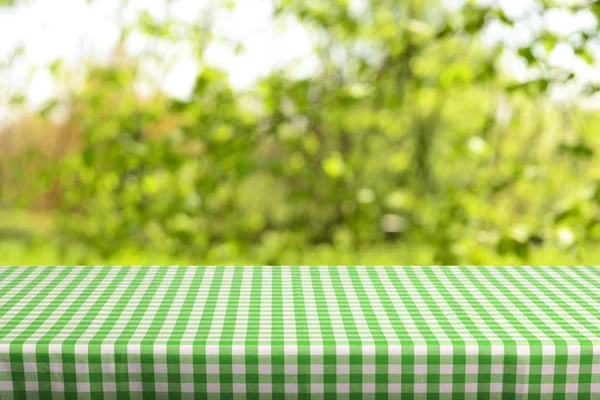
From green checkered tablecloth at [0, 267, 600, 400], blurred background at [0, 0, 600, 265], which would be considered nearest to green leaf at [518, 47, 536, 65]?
blurred background at [0, 0, 600, 265]

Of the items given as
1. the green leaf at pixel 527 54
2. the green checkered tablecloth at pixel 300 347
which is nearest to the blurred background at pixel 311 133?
the green leaf at pixel 527 54

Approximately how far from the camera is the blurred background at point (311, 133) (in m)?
2.92

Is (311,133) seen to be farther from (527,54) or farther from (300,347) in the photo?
(300,347)

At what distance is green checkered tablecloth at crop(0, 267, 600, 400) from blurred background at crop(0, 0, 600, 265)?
4.18ft

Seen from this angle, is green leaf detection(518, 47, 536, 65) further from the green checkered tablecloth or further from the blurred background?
the green checkered tablecloth

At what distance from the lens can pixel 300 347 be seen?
1.14 metres

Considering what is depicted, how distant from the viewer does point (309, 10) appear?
3.22 meters

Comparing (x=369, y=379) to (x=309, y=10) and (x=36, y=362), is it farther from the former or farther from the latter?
(x=309, y=10)

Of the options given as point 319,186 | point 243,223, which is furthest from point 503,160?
point 243,223

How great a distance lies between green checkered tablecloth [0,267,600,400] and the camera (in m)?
1.14

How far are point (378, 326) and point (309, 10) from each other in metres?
2.23

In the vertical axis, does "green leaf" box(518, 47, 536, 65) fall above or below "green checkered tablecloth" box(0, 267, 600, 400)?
above

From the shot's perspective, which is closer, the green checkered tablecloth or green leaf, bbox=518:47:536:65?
the green checkered tablecloth

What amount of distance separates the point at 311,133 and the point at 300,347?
3.36 metres
